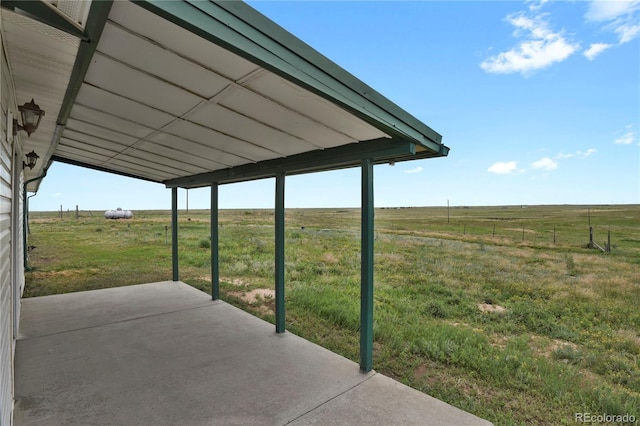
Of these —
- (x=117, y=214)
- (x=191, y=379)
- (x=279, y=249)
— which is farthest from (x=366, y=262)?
(x=117, y=214)

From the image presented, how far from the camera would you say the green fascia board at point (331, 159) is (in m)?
2.68

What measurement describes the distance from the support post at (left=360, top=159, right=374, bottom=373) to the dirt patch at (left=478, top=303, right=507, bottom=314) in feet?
12.1

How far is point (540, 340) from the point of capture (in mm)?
4465

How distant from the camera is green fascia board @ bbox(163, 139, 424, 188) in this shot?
2.68 m

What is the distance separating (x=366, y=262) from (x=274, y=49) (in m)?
2.10

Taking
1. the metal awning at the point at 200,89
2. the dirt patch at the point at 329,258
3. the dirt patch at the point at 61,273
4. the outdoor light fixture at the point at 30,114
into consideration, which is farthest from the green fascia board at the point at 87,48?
the dirt patch at the point at 329,258

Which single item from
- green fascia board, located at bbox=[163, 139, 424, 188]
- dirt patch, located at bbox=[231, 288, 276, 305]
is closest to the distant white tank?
dirt patch, located at bbox=[231, 288, 276, 305]

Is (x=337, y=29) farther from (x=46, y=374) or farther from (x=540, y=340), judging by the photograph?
(x=46, y=374)

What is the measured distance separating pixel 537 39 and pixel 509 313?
7.88 metres

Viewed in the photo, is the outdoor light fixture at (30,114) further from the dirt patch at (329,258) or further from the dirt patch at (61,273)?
the dirt patch at (329,258)

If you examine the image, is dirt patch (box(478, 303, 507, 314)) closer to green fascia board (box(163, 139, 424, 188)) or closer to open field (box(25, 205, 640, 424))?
open field (box(25, 205, 640, 424))

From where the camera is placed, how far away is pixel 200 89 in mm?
2043

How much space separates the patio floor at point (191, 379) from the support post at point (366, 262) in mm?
236

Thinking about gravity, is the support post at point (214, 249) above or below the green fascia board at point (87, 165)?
below
